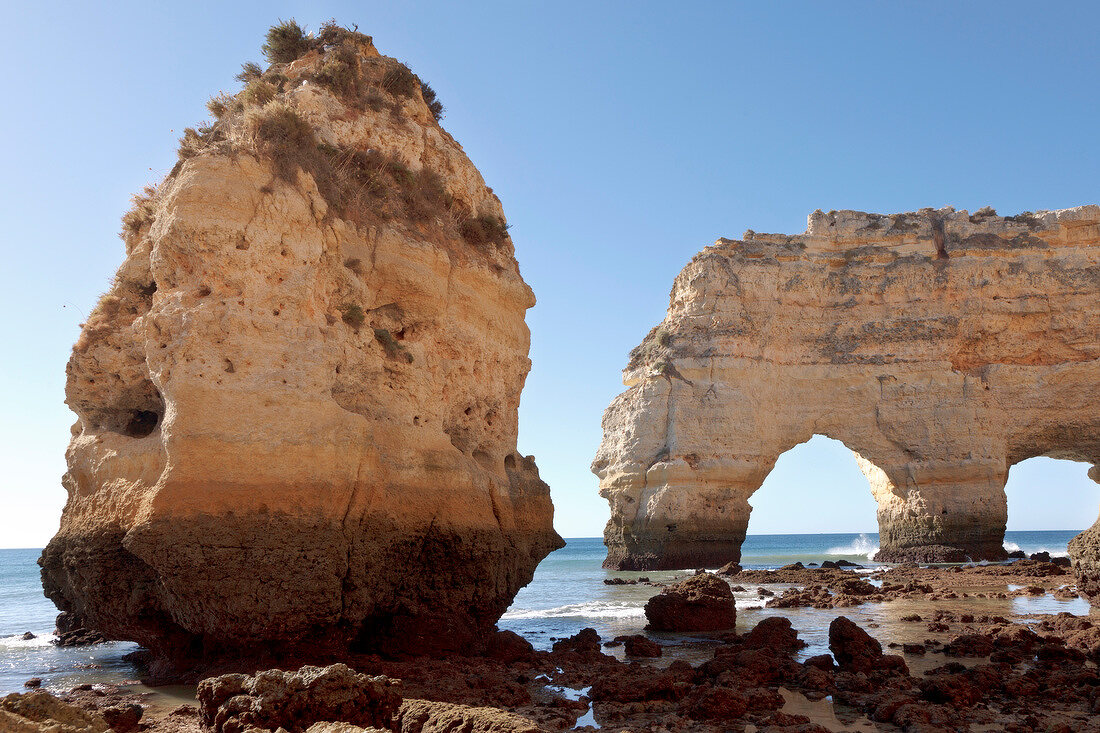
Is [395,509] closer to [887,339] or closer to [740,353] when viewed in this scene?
[740,353]

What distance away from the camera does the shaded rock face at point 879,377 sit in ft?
92.1

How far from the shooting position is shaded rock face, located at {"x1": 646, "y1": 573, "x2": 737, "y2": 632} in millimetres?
12500

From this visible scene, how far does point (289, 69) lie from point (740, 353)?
877 inches

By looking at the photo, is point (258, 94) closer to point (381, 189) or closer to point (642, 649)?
point (381, 189)

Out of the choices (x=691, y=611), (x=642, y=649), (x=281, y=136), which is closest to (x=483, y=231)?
(x=281, y=136)

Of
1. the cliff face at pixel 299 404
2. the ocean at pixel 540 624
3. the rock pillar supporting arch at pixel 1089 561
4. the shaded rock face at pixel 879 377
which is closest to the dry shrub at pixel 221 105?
the cliff face at pixel 299 404

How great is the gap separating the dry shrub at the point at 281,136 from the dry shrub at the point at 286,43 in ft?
9.69

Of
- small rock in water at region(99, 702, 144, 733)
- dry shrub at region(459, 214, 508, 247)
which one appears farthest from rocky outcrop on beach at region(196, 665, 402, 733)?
dry shrub at region(459, 214, 508, 247)

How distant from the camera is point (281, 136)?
30.3 ft

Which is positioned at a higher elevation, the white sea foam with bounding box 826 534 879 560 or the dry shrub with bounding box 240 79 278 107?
the dry shrub with bounding box 240 79 278 107

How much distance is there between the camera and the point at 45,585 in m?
9.52

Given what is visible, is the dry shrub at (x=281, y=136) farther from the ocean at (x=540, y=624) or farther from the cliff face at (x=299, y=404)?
the ocean at (x=540, y=624)

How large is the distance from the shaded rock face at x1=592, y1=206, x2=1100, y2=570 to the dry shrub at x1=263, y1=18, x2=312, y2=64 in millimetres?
20754

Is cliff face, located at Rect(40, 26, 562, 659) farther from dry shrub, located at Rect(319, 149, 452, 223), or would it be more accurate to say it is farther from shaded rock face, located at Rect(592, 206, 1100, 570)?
shaded rock face, located at Rect(592, 206, 1100, 570)
